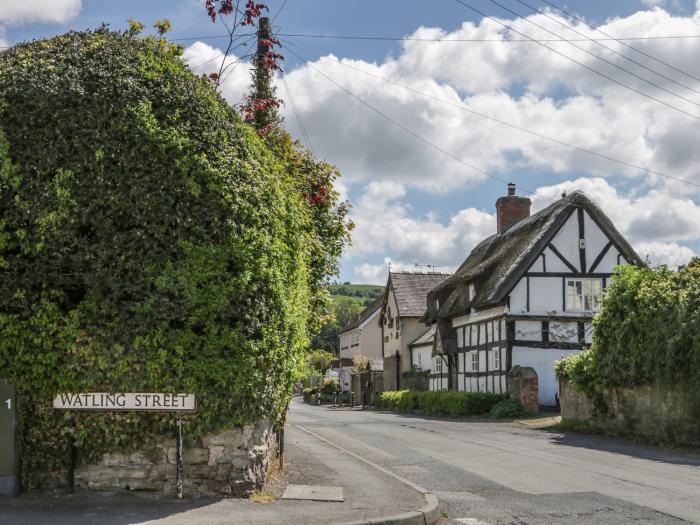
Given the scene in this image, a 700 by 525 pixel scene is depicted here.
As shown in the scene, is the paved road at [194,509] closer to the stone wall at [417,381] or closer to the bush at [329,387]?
the stone wall at [417,381]

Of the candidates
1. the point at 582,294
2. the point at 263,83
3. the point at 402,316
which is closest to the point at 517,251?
the point at 582,294

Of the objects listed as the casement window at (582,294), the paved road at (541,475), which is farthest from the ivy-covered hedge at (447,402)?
the paved road at (541,475)

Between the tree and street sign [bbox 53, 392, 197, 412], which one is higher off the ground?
the tree

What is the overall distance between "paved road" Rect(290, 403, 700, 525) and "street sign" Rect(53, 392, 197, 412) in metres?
3.37

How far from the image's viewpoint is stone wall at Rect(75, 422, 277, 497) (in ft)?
28.5

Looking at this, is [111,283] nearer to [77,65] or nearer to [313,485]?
[77,65]

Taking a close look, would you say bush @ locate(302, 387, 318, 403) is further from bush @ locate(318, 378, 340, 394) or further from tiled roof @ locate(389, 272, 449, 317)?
tiled roof @ locate(389, 272, 449, 317)

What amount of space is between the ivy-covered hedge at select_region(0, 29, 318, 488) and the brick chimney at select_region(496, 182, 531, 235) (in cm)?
3342

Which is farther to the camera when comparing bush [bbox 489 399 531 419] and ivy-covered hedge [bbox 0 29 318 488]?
bush [bbox 489 399 531 419]

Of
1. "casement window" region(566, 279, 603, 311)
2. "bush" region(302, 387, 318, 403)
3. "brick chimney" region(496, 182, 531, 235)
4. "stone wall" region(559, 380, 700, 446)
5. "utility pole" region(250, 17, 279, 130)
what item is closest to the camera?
"utility pole" region(250, 17, 279, 130)

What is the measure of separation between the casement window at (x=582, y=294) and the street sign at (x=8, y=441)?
91.2 feet

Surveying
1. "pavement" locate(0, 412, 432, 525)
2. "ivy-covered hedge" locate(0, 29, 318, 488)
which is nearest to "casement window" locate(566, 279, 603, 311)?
"pavement" locate(0, 412, 432, 525)

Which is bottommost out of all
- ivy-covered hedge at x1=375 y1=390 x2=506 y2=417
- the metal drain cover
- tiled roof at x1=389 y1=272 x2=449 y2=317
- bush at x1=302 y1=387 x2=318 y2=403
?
bush at x1=302 y1=387 x2=318 y2=403

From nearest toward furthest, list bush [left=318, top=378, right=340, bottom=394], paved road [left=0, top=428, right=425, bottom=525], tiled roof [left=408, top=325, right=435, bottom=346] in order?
1. paved road [left=0, top=428, right=425, bottom=525]
2. tiled roof [left=408, top=325, right=435, bottom=346]
3. bush [left=318, top=378, right=340, bottom=394]
